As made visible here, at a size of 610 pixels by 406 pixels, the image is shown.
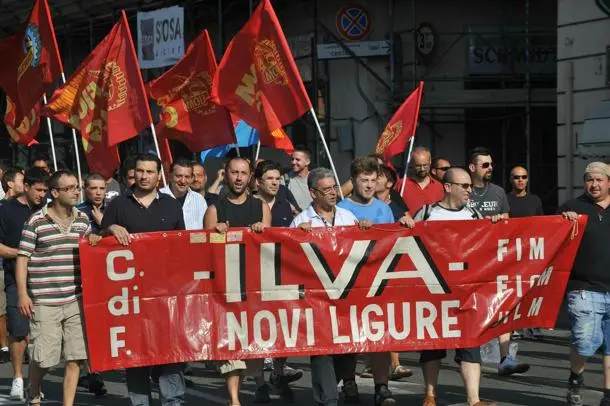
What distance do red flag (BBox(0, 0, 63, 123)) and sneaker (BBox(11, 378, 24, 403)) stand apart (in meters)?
4.55

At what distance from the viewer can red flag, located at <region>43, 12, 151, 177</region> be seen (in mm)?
12852

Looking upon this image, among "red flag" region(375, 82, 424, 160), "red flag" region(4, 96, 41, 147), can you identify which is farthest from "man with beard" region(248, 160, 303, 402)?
"red flag" region(4, 96, 41, 147)

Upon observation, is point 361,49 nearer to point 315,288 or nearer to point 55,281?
point 315,288

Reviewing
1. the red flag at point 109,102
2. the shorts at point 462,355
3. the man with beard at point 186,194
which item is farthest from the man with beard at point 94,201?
the shorts at point 462,355

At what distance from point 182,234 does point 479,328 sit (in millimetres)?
2221

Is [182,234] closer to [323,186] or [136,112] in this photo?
[323,186]

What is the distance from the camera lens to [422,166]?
12.5 meters

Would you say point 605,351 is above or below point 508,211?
below

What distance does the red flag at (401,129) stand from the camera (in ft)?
46.2

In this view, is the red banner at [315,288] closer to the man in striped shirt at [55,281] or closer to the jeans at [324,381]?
the jeans at [324,381]

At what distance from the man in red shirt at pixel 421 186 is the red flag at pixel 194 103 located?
221 cm

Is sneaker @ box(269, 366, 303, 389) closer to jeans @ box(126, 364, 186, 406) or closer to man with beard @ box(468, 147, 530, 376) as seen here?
jeans @ box(126, 364, 186, 406)

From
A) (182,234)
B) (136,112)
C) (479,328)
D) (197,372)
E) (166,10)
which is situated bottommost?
(197,372)

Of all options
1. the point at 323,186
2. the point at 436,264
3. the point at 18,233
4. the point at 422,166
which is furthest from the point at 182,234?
the point at 422,166
